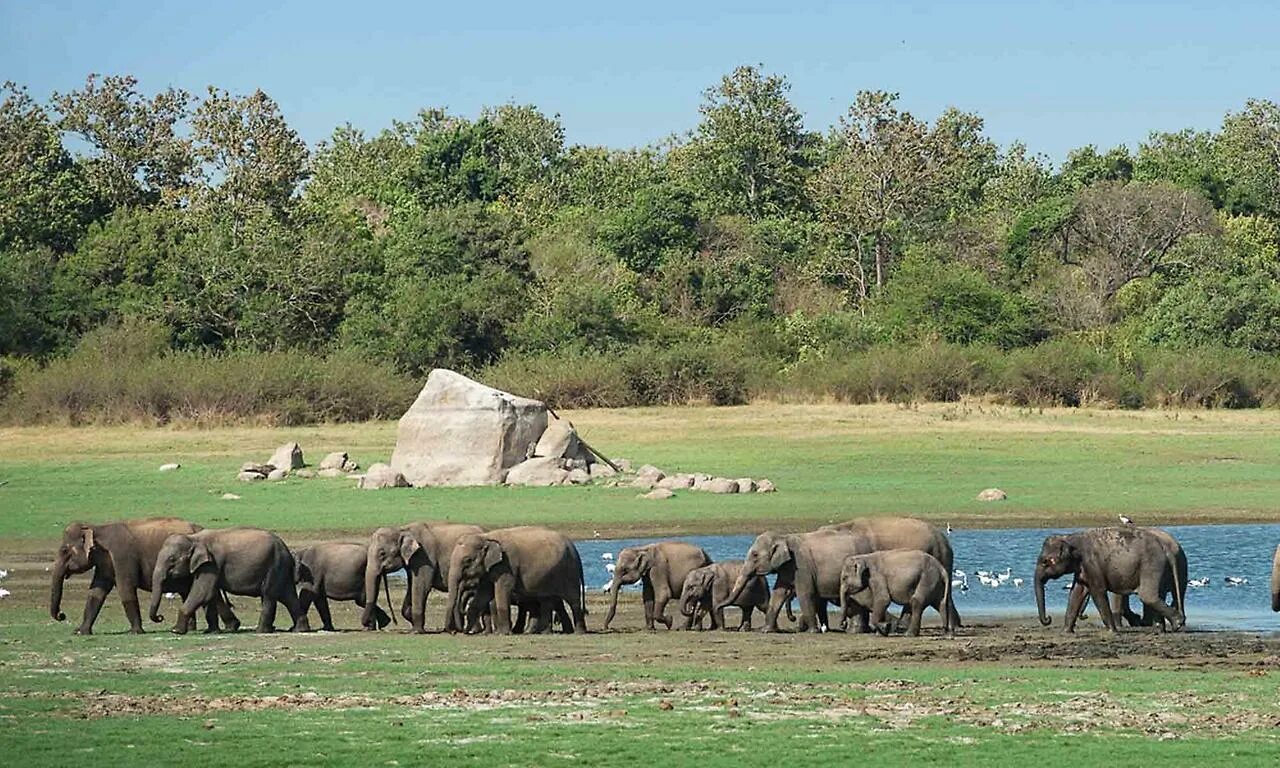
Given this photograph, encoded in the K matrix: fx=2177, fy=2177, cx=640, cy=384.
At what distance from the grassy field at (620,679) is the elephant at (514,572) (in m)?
0.81

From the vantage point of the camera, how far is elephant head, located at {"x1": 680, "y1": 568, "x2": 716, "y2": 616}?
74.5ft

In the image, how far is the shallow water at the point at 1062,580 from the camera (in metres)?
23.4

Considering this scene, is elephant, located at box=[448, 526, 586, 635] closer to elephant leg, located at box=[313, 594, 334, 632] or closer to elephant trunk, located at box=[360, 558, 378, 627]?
elephant trunk, located at box=[360, 558, 378, 627]

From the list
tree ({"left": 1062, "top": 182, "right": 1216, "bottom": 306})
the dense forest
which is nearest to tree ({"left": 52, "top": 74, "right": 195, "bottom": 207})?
the dense forest

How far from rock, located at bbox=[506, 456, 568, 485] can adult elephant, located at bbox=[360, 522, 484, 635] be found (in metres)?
13.0

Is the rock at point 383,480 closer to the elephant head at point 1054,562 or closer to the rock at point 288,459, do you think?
the rock at point 288,459

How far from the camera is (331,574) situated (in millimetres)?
22750

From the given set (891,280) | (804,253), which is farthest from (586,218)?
(891,280)

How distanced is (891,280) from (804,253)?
260 inches

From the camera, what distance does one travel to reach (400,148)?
87.7 m

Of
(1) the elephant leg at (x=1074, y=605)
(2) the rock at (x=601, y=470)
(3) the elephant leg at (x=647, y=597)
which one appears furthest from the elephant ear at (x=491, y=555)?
(2) the rock at (x=601, y=470)

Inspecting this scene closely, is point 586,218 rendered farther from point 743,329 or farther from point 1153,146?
point 1153,146

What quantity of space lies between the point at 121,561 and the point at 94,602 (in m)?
0.94

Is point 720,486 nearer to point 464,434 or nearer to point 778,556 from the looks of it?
point 464,434
